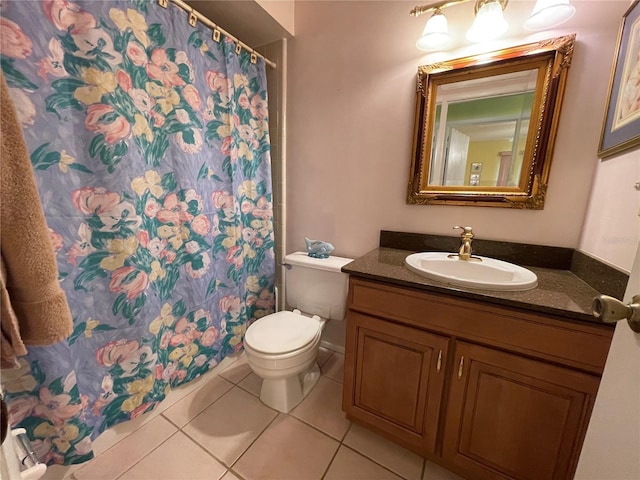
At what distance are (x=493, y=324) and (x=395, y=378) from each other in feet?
1.46

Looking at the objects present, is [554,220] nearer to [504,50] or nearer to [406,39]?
[504,50]

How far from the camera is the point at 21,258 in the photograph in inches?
20.4

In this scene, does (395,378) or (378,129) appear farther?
(378,129)

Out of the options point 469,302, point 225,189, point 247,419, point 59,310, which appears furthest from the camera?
point 225,189

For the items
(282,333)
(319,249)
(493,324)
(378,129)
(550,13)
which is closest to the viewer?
(493,324)

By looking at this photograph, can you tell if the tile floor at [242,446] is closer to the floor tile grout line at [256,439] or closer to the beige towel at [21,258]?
the floor tile grout line at [256,439]

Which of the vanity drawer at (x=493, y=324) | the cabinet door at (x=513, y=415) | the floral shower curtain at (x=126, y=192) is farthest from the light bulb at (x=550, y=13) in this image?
the floral shower curtain at (x=126, y=192)

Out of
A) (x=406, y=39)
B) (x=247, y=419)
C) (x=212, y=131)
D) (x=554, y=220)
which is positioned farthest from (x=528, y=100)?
(x=247, y=419)

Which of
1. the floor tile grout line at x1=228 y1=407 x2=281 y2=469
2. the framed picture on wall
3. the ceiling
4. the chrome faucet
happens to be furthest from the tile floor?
the ceiling

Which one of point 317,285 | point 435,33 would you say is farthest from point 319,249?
point 435,33

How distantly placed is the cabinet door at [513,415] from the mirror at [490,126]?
72 centimetres

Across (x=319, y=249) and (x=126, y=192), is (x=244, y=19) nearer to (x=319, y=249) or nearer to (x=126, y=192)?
(x=126, y=192)

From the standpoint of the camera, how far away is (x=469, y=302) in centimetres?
87

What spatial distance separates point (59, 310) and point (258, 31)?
5.88 feet
